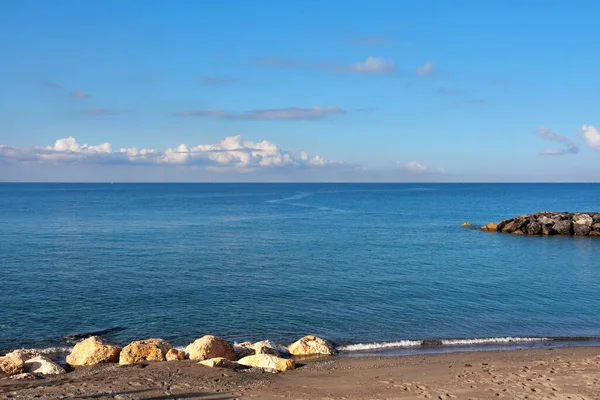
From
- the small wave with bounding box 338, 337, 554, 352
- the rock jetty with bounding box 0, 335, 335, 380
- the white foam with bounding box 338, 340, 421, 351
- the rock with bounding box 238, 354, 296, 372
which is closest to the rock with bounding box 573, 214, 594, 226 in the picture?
the small wave with bounding box 338, 337, 554, 352

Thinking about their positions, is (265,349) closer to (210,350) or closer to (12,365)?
(210,350)

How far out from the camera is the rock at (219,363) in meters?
21.0

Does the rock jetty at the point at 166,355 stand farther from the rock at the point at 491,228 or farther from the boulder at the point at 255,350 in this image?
the rock at the point at 491,228

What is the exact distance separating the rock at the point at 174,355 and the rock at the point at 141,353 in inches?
8.6

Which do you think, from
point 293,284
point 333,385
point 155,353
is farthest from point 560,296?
point 155,353

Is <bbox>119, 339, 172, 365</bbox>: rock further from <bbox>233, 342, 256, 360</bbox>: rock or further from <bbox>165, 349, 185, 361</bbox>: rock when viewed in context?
<bbox>233, 342, 256, 360</bbox>: rock

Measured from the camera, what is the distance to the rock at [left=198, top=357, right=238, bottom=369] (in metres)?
21.0

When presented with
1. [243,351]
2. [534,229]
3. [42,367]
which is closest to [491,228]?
[534,229]

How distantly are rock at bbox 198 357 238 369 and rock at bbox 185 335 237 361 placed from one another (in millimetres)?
899

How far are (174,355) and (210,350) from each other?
1560mm

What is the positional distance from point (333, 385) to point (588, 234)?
6459 centimetres

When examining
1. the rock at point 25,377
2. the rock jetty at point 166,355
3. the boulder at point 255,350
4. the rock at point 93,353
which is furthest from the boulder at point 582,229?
the rock at point 25,377

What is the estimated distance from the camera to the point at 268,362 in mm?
21469

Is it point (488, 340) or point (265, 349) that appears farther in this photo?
point (488, 340)
